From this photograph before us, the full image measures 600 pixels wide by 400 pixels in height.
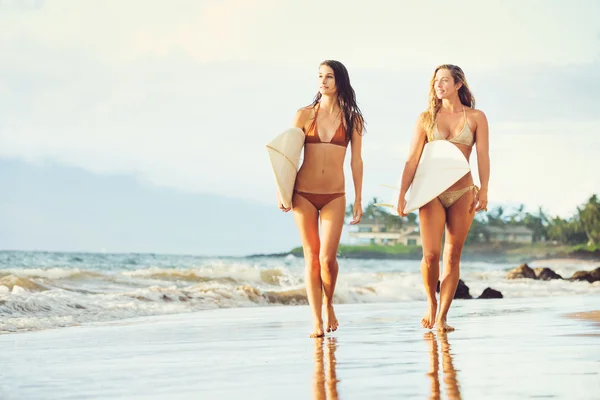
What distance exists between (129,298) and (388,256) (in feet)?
274

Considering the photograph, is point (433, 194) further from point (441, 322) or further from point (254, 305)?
point (254, 305)

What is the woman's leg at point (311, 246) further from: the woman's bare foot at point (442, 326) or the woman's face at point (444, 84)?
the woman's face at point (444, 84)

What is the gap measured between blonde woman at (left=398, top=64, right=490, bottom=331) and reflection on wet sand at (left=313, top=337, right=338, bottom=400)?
102 centimetres

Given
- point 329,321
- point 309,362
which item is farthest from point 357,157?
point 309,362

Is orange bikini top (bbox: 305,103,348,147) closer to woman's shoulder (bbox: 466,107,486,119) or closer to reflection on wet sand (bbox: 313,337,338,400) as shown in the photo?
woman's shoulder (bbox: 466,107,486,119)

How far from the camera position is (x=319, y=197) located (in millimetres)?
6766

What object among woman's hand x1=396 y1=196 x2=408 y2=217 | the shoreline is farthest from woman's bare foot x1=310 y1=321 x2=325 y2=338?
the shoreline

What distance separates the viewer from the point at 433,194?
6.79 m

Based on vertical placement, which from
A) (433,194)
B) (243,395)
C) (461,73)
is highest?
(461,73)

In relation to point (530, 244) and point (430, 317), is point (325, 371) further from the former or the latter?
point (530, 244)

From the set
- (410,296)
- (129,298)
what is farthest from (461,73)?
(410,296)

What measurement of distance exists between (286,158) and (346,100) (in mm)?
617

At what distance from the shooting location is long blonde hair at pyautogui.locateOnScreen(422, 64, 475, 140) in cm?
699

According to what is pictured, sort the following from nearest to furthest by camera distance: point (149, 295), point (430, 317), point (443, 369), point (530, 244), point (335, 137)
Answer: point (443, 369), point (335, 137), point (430, 317), point (149, 295), point (530, 244)
